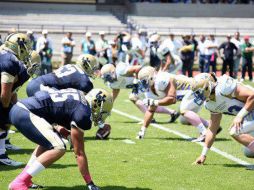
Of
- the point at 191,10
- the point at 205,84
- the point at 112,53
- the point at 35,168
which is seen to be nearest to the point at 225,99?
the point at 205,84

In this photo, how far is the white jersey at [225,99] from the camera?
25.4 feet

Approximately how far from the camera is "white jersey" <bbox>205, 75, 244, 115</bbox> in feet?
25.4

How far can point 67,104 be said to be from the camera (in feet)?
21.0

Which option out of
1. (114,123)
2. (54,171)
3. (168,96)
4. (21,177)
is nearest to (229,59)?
(114,123)

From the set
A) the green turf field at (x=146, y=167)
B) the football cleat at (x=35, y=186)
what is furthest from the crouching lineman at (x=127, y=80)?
the football cleat at (x=35, y=186)

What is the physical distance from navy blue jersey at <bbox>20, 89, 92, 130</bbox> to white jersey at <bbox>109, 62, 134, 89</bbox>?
225 inches

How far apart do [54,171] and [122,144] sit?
2265 millimetres

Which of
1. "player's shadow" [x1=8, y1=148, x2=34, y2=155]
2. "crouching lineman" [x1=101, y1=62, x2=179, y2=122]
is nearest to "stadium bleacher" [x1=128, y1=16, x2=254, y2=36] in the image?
"crouching lineman" [x1=101, y1=62, x2=179, y2=122]

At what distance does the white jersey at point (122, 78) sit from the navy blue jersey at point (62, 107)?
18.7ft

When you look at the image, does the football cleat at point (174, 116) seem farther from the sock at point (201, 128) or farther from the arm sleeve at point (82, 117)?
the arm sleeve at point (82, 117)

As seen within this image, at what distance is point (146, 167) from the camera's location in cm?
814

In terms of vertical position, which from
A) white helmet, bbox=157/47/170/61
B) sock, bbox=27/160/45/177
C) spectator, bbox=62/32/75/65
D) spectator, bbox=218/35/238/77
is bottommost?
spectator, bbox=62/32/75/65

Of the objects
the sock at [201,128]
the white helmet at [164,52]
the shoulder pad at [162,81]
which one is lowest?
the white helmet at [164,52]

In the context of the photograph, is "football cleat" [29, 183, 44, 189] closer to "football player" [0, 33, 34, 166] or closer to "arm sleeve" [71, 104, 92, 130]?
"arm sleeve" [71, 104, 92, 130]
